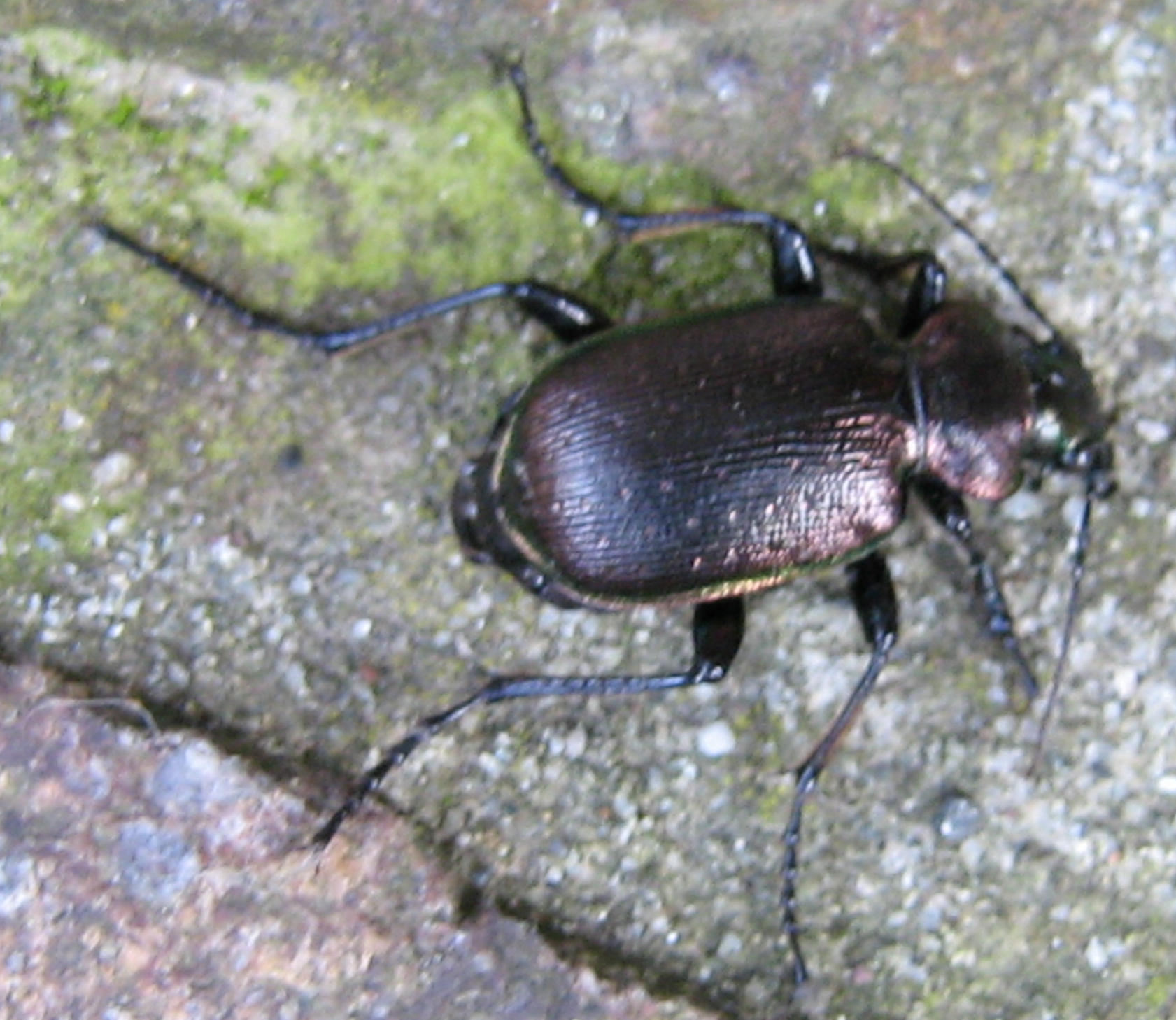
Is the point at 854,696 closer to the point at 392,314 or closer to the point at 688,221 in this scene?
the point at 688,221

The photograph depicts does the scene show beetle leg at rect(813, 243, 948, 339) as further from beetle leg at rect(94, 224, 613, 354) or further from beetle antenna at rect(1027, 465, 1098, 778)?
beetle leg at rect(94, 224, 613, 354)

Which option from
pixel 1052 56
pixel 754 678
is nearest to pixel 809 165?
pixel 1052 56

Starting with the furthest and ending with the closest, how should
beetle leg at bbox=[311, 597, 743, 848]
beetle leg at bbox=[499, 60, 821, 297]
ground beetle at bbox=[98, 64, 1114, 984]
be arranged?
1. beetle leg at bbox=[499, 60, 821, 297]
2. beetle leg at bbox=[311, 597, 743, 848]
3. ground beetle at bbox=[98, 64, 1114, 984]

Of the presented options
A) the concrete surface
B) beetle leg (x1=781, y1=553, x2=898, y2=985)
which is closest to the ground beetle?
beetle leg (x1=781, y1=553, x2=898, y2=985)

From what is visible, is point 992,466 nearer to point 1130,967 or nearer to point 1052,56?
point 1052,56

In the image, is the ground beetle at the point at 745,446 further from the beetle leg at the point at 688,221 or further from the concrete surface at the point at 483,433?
the concrete surface at the point at 483,433

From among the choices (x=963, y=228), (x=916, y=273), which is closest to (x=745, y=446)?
(x=916, y=273)

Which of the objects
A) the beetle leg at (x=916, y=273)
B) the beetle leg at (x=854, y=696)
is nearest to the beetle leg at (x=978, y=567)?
the beetle leg at (x=854, y=696)
